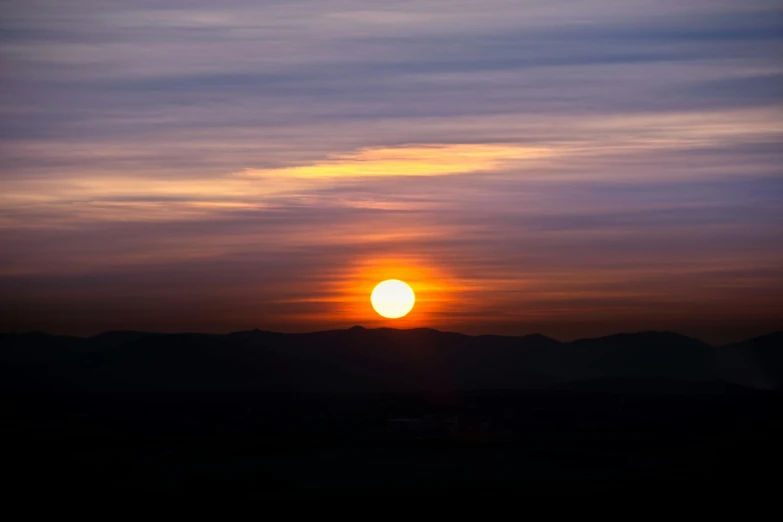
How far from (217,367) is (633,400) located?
9145 cm

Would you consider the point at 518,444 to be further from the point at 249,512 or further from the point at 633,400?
the point at 633,400

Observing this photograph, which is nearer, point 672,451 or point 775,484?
point 775,484

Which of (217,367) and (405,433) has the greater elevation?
(217,367)

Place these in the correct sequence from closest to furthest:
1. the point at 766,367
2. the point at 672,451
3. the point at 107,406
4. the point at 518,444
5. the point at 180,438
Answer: the point at 672,451 → the point at 518,444 → the point at 180,438 → the point at 107,406 → the point at 766,367

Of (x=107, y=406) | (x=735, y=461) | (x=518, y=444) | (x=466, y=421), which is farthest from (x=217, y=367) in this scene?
(x=735, y=461)

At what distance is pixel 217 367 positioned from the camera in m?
171

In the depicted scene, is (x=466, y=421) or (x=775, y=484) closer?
(x=775, y=484)

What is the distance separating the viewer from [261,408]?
308 feet

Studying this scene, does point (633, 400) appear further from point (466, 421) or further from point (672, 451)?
point (672, 451)

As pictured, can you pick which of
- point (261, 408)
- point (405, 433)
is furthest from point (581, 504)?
point (261, 408)

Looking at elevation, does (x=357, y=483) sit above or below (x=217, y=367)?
below

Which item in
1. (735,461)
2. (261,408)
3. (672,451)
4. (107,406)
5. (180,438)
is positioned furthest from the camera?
(107,406)

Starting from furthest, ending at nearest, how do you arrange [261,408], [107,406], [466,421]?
[107,406] < [261,408] < [466,421]

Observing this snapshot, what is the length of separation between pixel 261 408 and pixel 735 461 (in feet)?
184
